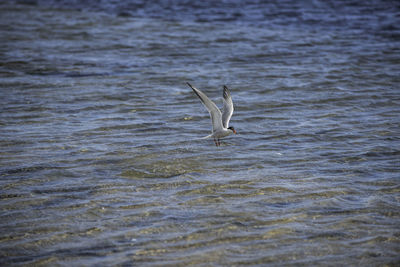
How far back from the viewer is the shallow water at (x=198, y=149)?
687cm

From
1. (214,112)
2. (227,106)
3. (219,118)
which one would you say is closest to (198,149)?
(227,106)

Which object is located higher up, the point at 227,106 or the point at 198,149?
the point at 227,106

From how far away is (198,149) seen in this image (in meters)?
10.2

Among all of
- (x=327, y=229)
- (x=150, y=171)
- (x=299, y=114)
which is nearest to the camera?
(x=327, y=229)

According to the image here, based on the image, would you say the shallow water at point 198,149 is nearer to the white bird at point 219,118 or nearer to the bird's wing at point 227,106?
the white bird at point 219,118

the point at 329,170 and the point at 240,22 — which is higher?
the point at 240,22

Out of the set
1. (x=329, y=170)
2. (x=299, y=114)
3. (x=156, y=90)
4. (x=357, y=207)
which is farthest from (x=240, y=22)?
(x=357, y=207)

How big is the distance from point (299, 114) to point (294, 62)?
4805 millimetres

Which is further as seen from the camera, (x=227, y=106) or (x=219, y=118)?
(x=227, y=106)

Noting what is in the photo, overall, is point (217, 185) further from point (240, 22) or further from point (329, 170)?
point (240, 22)

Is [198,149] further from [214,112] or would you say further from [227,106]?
[214,112]

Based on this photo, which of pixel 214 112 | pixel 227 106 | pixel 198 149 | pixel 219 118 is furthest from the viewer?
pixel 198 149

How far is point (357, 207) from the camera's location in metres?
7.77

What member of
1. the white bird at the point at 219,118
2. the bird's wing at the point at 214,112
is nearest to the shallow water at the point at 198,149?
the white bird at the point at 219,118
